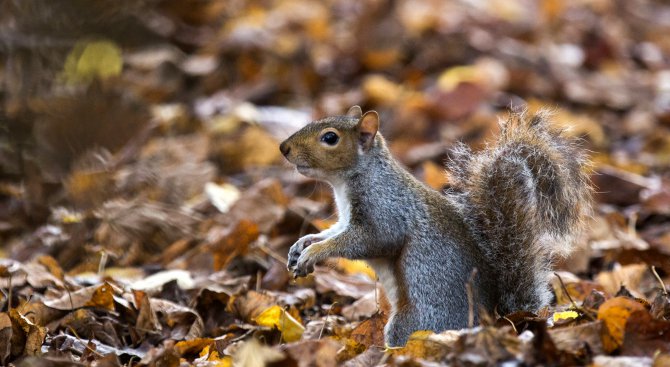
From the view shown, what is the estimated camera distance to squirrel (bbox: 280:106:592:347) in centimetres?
271

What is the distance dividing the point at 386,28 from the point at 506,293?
4.02 m

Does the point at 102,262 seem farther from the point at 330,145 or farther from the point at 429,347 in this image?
the point at 429,347

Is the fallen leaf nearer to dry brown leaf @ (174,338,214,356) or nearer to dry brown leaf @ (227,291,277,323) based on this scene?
dry brown leaf @ (174,338,214,356)

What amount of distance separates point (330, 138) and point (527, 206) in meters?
0.67

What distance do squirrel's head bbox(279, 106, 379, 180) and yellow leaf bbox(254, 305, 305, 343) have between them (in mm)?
439

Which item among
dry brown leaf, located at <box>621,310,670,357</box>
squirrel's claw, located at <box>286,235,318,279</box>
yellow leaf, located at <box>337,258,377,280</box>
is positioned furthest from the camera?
yellow leaf, located at <box>337,258,377,280</box>

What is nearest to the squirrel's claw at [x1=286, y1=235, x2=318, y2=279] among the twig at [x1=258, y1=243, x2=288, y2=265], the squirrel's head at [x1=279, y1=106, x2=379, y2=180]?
the squirrel's head at [x1=279, y1=106, x2=379, y2=180]

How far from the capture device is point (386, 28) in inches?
257

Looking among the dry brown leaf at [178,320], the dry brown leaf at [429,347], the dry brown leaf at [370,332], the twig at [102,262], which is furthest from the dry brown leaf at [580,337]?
the twig at [102,262]

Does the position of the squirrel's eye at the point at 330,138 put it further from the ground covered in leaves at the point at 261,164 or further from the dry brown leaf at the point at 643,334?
the dry brown leaf at the point at 643,334

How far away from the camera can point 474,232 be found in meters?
2.83

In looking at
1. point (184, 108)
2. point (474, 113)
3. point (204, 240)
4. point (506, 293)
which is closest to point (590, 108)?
point (474, 113)

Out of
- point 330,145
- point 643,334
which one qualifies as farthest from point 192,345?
point 643,334

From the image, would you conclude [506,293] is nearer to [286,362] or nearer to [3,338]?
[286,362]
